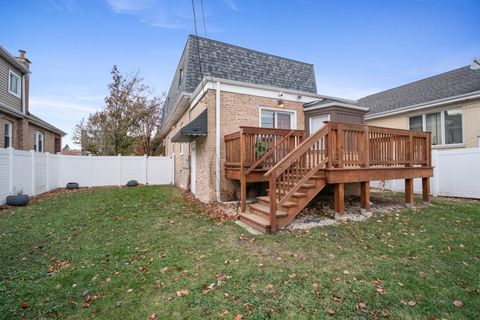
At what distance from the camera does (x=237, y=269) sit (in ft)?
11.9

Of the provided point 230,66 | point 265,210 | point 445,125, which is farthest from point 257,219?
point 445,125

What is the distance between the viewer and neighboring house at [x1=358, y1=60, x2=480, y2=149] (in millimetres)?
10492

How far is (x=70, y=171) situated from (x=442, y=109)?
2103 cm

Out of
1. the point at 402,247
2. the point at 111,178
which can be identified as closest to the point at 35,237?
the point at 402,247

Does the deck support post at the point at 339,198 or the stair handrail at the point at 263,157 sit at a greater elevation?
the stair handrail at the point at 263,157

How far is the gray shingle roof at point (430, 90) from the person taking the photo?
11375mm

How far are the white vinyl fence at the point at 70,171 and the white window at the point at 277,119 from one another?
30.4ft

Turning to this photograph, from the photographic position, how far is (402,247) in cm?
454

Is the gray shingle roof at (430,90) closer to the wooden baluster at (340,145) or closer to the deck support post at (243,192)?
the wooden baluster at (340,145)

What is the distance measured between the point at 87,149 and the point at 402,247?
95.6ft

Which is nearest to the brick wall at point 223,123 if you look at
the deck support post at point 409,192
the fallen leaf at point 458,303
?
the deck support post at point 409,192

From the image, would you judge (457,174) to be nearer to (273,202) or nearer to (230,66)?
(273,202)

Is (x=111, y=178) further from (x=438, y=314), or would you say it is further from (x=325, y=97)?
(x=438, y=314)

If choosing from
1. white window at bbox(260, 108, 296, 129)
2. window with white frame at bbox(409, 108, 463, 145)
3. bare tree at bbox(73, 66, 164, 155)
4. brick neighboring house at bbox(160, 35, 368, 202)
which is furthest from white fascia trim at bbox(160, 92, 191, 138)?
window with white frame at bbox(409, 108, 463, 145)
